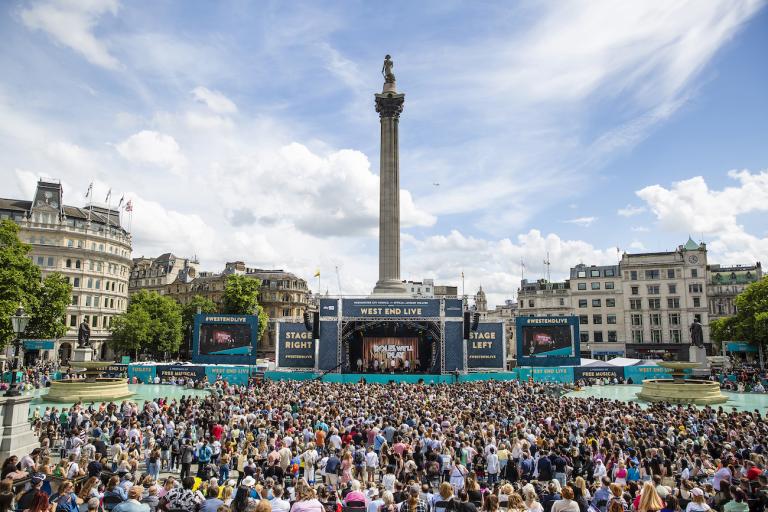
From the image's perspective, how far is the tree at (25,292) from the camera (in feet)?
129

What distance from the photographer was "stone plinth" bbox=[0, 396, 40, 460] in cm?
1456

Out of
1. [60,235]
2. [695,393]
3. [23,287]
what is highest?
[60,235]

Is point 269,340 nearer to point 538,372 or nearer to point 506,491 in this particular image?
point 538,372

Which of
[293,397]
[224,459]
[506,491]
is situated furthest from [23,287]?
[506,491]

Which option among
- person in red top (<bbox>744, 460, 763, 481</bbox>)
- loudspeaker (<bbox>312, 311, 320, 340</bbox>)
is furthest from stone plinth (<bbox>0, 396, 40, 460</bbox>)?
loudspeaker (<bbox>312, 311, 320, 340</bbox>)

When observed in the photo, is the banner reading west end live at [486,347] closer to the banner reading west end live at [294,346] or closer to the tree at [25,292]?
the banner reading west end live at [294,346]

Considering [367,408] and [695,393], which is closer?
[367,408]

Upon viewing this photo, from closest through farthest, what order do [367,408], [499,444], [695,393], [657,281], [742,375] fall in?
1. [499,444]
2. [367,408]
3. [695,393]
4. [742,375]
5. [657,281]

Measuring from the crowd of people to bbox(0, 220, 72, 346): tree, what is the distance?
78.2 ft

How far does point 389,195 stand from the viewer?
172 ft

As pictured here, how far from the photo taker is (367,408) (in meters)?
22.1

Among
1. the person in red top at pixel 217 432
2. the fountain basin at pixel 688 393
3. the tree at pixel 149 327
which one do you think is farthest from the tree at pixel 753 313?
the tree at pixel 149 327

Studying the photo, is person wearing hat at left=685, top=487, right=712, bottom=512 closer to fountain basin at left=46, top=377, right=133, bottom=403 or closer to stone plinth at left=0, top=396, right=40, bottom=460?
stone plinth at left=0, top=396, right=40, bottom=460

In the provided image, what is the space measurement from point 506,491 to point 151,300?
67.2 m
